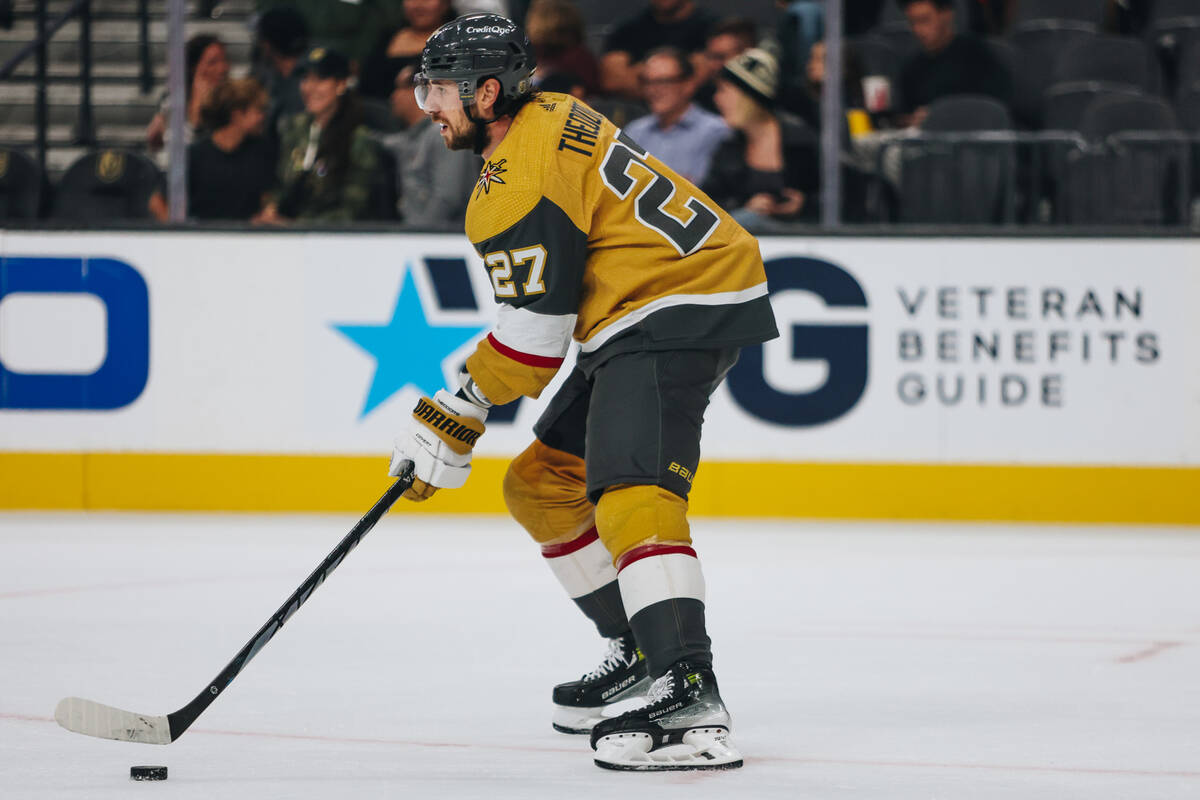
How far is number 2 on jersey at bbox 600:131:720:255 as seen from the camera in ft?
10.4

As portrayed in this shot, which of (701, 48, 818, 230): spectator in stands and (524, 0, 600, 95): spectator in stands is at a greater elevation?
(524, 0, 600, 95): spectator in stands

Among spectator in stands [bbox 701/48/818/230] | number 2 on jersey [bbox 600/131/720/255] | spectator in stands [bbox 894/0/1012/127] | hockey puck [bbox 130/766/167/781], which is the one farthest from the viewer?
spectator in stands [bbox 894/0/1012/127]

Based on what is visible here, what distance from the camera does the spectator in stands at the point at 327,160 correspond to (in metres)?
7.22

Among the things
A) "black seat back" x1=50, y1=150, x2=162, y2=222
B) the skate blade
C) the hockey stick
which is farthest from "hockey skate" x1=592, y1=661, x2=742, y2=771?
"black seat back" x1=50, y1=150, x2=162, y2=222

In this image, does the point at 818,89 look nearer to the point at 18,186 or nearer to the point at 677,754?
the point at 18,186

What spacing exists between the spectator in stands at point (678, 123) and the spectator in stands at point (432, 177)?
2.29 feet

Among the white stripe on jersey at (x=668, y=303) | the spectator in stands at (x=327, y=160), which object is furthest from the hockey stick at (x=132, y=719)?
the spectator in stands at (x=327, y=160)

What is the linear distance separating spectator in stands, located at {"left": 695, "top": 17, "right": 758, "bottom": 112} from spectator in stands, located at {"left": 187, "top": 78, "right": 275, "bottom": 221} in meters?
1.84

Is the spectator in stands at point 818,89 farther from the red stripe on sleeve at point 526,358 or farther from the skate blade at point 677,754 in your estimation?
the skate blade at point 677,754

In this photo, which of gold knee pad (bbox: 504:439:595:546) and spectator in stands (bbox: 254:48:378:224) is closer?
gold knee pad (bbox: 504:439:595:546)

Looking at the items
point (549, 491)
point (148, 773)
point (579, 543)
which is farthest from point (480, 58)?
point (148, 773)

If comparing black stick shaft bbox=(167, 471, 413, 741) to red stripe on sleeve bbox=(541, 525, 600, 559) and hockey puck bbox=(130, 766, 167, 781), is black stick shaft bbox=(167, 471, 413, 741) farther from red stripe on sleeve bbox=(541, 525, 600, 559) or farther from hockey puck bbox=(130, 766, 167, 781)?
red stripe on sleeve bbox=(541, 525, 600, 559)

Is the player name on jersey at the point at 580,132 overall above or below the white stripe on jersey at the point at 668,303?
above

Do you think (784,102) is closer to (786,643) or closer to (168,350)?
(168,350)
